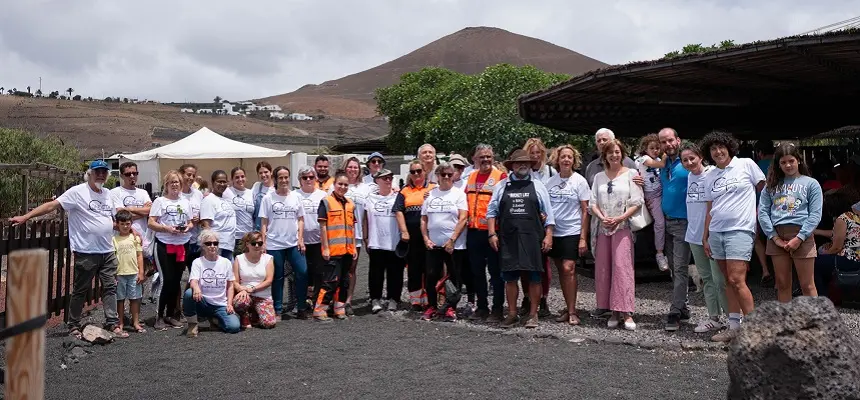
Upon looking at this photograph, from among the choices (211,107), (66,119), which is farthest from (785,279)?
(211,107)


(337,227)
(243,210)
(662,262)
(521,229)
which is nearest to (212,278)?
(243,210)

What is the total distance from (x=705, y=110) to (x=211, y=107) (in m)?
114

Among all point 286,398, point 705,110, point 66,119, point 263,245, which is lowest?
point 286,398

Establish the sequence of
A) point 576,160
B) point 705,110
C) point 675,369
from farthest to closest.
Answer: point 705,110, point 576,160, point 675,369

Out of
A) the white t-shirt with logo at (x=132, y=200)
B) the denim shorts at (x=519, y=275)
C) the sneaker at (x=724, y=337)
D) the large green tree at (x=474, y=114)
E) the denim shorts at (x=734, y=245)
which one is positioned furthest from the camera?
the large green tree at (x=474, y=114)

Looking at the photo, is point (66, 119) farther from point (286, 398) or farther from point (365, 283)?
point (286, 398)

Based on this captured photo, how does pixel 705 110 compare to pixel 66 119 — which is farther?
pixel 66 119

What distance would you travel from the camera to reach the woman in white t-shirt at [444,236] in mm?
9016

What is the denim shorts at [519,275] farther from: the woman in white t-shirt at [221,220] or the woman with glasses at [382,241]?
the woman in white t-shirt at [221,220]

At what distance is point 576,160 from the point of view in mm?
8797

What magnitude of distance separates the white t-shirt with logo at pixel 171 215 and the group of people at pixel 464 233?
0.6 inches

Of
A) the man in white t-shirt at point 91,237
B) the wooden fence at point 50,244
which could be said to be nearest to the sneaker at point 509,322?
the man in white t-shirt at point 91,237

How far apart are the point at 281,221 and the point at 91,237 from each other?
1.97 meters

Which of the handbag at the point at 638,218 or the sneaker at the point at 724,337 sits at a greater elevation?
the handbag at the point at 638,218
